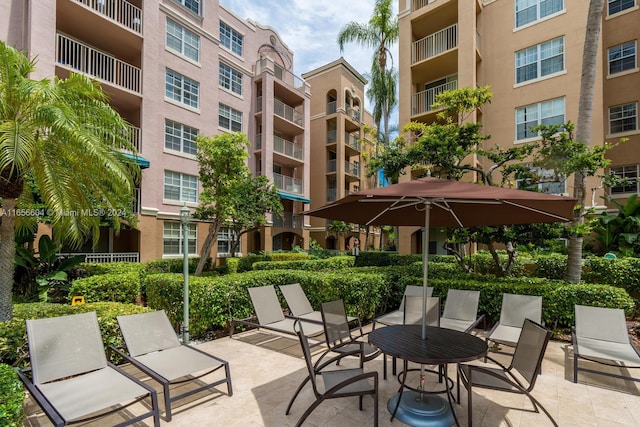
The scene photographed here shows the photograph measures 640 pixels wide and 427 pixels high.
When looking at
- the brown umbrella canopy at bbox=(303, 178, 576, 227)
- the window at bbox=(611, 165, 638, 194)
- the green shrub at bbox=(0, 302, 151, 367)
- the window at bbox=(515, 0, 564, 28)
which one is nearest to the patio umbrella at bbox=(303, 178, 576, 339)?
the brown umbrella canopy at bbox=(303, 178, 576, 227)

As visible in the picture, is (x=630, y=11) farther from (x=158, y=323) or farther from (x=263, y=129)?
(x=158, y=323)

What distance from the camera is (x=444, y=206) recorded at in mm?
4957

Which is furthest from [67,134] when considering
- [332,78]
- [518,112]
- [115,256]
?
[332,78]

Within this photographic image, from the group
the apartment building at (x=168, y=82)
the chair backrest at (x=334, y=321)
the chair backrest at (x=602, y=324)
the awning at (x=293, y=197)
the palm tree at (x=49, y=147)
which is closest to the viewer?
the chair backrest at (x=334, y=321)

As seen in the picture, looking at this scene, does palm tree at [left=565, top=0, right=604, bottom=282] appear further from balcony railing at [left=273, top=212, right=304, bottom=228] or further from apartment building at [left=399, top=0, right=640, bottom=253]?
balcony railing at [left=273, top=212, right=304, bottom=228]

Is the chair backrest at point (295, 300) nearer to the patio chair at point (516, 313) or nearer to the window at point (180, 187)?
the patio chair at point (516, 313)

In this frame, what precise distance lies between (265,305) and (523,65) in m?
18.3

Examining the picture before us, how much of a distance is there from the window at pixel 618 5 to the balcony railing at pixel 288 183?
2043 cm

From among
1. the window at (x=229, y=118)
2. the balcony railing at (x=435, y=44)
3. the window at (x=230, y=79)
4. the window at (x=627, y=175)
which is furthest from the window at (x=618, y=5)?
the window at (x=229, y=118)

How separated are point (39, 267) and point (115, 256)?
556cm

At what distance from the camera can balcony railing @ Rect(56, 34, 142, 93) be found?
15.7 metres

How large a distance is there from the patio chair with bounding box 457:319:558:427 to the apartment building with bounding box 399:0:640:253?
42.0ft

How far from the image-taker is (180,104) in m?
19.7

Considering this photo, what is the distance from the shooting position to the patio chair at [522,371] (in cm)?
349
